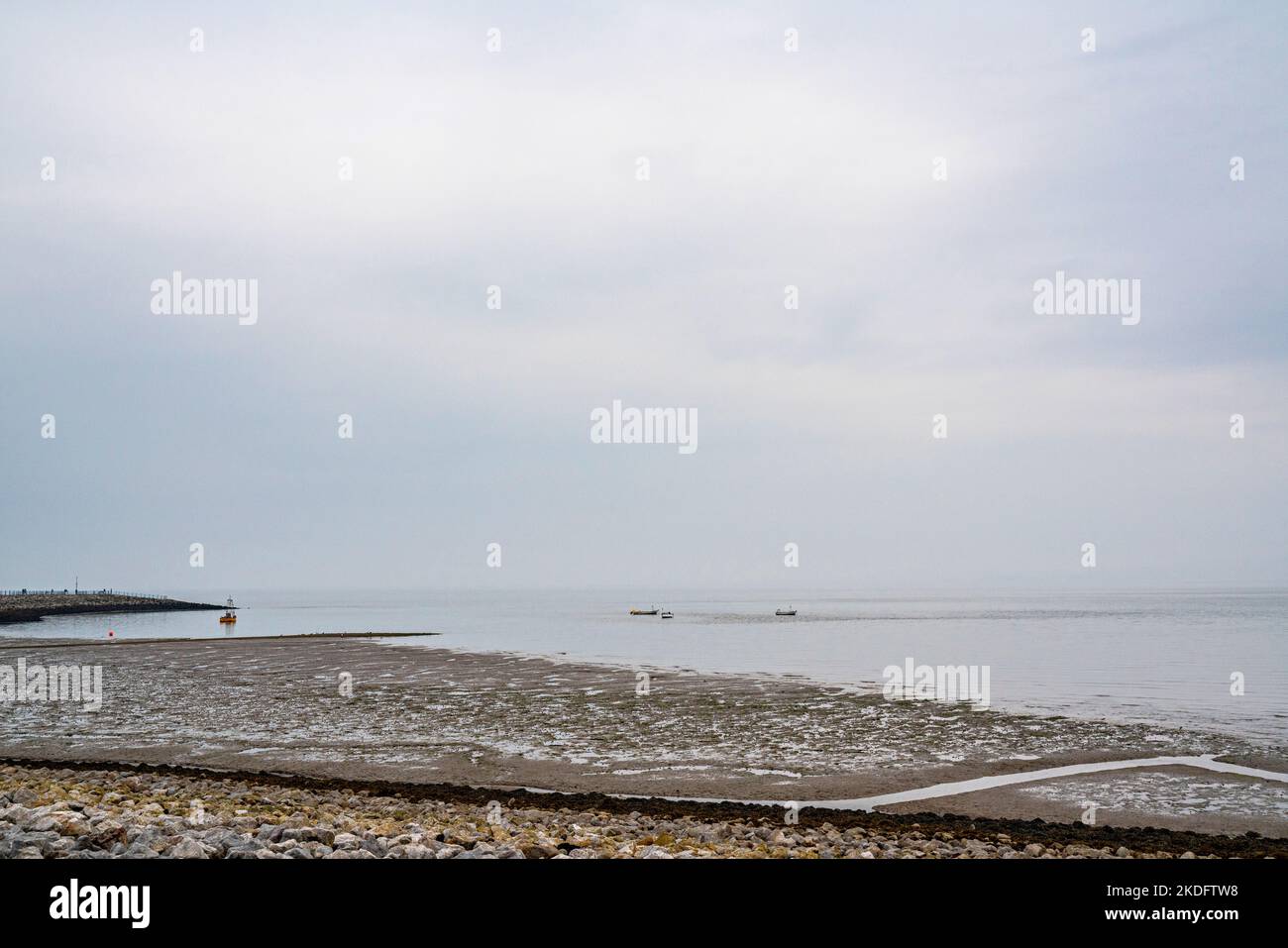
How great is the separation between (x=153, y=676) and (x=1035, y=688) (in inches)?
1725

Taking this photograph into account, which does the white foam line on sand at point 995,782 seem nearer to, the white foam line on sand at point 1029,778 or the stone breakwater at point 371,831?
the white foam line on sand at point 1029,778

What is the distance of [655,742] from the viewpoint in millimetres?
26031

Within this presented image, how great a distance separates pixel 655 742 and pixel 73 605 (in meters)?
154

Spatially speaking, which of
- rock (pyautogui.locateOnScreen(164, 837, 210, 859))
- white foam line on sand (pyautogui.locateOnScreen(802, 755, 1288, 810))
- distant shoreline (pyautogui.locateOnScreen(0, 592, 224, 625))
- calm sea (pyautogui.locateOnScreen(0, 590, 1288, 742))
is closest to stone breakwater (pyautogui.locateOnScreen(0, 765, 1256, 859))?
rock (pyautogui.locateOnScreen(164, 837, 210, 859))

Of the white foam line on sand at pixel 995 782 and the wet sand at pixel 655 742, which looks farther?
the wet sand at pixel 655 742

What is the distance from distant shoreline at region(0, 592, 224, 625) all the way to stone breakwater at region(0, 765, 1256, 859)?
125 metres

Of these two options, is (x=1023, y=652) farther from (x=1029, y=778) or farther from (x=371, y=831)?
(x=371, y=831)

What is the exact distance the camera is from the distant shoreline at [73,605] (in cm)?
12825

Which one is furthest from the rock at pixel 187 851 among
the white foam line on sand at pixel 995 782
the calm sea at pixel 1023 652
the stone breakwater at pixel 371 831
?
the calm sea at pixel 1023 652

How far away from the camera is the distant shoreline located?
5049 inches

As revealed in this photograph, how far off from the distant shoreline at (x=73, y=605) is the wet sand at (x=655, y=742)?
107450 millimetres

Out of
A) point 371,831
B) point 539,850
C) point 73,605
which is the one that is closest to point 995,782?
point 539,850
